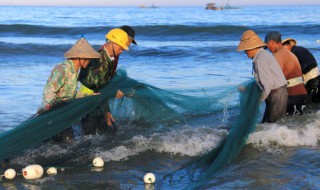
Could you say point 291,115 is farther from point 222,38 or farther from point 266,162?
point 222,38

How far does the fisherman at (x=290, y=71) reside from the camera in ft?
25.2

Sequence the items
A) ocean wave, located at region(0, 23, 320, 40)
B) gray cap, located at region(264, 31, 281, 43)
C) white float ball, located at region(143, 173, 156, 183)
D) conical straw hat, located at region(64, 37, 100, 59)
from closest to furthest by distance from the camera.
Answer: white float ball, located at region(143, 173, 156, 183)
conical straw hat, located at region(64, 37, 100, 59)
gray cap, located at region(264, 31, 281, 43)
ocean wave, located at region(0, 23, 320, 40)

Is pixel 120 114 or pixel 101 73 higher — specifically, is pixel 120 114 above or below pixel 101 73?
below

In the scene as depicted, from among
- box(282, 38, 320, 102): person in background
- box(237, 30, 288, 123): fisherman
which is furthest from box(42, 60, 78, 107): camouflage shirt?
box(282, 38, 320, 102): person in background

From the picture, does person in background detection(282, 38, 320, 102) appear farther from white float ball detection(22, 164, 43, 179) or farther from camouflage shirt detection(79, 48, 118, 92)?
white float ball detection(22, 164, 43, 179)

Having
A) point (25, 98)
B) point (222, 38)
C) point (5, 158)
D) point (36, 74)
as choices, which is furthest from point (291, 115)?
point (222, 38)

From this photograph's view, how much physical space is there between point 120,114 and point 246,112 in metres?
1.60

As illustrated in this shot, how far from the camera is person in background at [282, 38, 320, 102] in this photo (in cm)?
877

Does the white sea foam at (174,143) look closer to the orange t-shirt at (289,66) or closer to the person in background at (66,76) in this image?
the person in background at (66,76)

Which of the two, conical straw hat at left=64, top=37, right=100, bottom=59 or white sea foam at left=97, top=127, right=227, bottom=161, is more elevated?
conical straw hat at left=64, top=37, right=100, bottom=59

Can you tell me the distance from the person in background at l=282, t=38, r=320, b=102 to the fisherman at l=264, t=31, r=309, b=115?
92 cm

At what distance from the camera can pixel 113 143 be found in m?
6.77

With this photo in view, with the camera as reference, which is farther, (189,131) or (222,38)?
(222,38)

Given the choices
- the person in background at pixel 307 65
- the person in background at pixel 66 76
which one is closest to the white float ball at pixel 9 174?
the person in background at pixel 66 76
